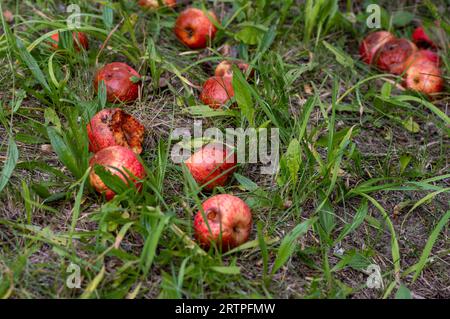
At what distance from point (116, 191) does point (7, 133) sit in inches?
33.0

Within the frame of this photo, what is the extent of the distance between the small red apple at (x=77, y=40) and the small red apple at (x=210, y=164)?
1.15 metres

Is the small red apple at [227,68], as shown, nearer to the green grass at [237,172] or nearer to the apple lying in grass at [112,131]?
the green grass at [237,172]

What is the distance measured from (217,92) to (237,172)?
519 mm

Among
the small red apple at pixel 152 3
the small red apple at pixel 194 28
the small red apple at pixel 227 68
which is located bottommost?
the small red apple at pixel 227 68

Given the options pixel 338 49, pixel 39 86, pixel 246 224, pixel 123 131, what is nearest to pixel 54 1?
pixel 39 86

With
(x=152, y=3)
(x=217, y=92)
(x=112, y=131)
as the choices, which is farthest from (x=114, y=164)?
(x=152, y=3)

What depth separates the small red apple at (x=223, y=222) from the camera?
8.44 feet

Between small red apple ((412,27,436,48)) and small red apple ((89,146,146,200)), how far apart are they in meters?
2.34

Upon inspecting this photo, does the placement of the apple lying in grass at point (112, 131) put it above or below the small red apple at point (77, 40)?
below

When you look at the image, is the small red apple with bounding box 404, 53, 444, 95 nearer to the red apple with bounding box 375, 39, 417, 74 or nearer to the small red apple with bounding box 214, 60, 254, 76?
the red apple with bounding box 375, 39, 417, 74

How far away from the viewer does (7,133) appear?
3.14 m

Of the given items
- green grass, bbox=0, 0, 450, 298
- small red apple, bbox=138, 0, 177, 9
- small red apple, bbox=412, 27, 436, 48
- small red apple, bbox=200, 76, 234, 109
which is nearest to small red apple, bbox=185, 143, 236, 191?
green grass, bbox=0, 0, 450, 298

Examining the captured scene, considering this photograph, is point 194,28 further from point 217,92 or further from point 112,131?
point 112,131

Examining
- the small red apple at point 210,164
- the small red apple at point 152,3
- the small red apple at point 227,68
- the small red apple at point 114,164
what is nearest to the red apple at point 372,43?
the small red apple at point 227,68
